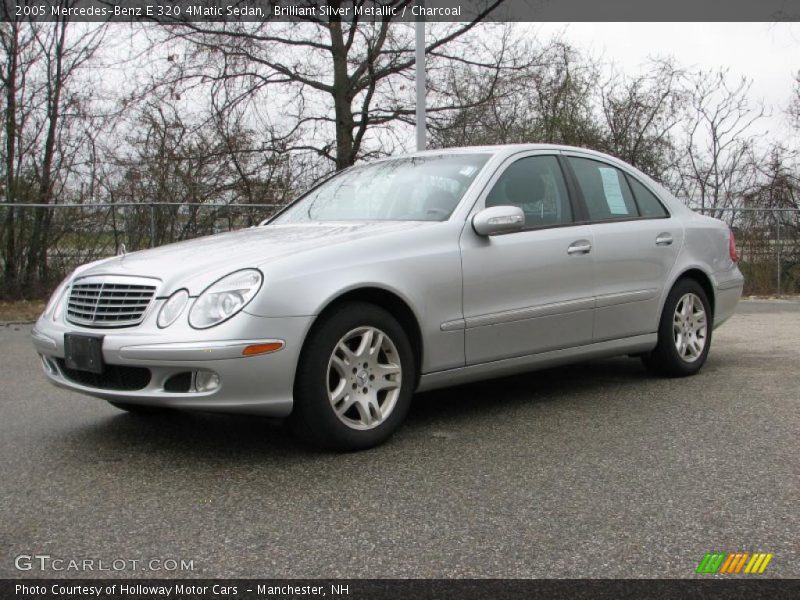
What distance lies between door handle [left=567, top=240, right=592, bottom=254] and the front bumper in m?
1.98

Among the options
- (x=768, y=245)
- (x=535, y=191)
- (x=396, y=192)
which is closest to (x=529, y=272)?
(x=535, y=191)

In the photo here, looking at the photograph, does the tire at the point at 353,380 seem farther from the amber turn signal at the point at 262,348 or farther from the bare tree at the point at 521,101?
the bare tree at the point at 521,101

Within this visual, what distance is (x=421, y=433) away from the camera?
16.0 ft

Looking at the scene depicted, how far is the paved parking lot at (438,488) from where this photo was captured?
3104mm

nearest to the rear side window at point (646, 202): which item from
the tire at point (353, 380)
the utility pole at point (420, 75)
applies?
the tire at point (353, 380)

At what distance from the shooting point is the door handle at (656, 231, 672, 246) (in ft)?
20.2

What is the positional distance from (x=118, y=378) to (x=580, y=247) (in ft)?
9.19

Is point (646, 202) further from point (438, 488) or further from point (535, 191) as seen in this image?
point (438, 488)

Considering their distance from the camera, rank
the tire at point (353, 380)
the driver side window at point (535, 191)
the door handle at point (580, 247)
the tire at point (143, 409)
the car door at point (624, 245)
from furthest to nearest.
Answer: the car door at point (624, 245) → the door handle at point (580, 247) → the driver side window at point (535, 191) → the tire at point (143, 409) → the tire at point (353, 380)

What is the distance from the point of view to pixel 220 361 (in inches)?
158

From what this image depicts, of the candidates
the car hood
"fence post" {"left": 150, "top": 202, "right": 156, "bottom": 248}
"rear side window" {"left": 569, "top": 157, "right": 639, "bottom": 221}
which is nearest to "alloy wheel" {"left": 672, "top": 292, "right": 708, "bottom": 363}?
"rear side window" {"left": 569, "top": 157, "right": 639, "bottom": 221}

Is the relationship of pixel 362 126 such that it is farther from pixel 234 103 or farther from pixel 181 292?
pixel 181 292

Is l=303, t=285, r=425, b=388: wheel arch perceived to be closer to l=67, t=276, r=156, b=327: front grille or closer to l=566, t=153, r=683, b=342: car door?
l=67, t=276, r=156, b=327: front grille

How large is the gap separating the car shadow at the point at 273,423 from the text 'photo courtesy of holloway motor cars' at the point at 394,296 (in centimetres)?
23
